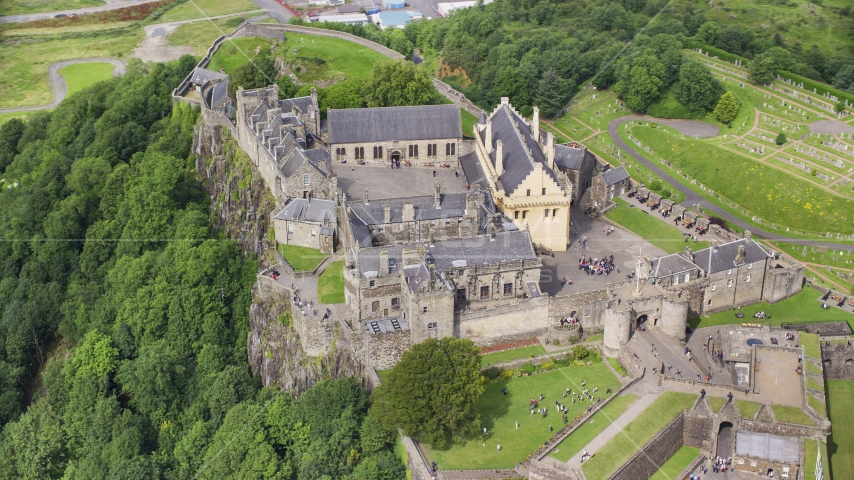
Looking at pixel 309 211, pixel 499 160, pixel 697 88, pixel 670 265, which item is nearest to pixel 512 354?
pixel 670 265

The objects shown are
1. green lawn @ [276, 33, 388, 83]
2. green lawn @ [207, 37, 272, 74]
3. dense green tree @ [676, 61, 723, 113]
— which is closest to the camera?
dense green tree @ [676, 61, 723, 113]

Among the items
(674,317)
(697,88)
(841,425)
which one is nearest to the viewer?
(841,425)

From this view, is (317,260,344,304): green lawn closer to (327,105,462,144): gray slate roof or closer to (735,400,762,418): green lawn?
(327,105,462,144): gray slate roof

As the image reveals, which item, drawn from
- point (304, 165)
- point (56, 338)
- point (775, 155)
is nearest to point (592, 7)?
point (775, 155)

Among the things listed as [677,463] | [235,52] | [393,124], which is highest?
[235,52]

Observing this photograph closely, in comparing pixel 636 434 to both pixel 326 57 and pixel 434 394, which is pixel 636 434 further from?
pixel 326 57

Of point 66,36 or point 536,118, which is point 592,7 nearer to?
point 536,118

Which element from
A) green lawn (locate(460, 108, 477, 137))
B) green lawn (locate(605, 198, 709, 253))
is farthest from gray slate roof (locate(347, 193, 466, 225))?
green lawn (locate(460, 108, 477, 137))

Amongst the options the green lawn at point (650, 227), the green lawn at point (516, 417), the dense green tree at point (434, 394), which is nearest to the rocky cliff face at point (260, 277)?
the dense green tree at point (434, 394)

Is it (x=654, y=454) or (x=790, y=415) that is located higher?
(x=790, y=415)
